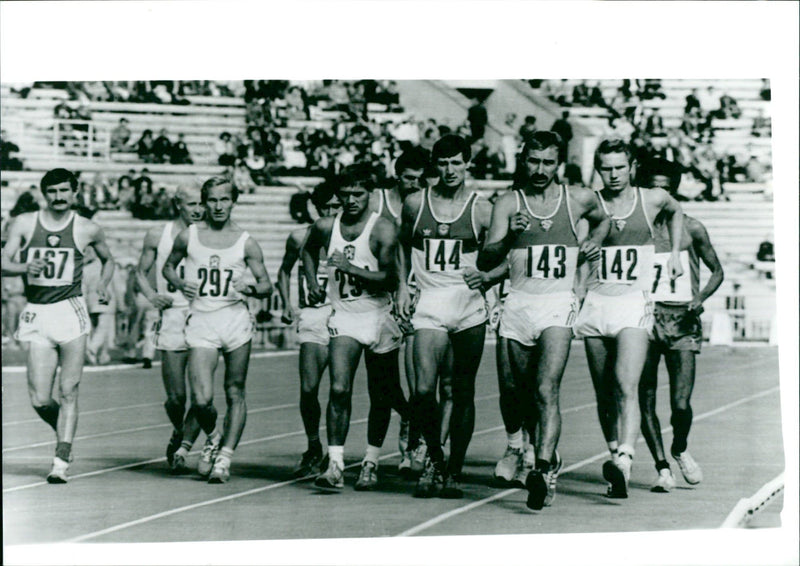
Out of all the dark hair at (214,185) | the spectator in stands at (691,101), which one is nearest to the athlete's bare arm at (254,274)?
the dark hair at (214,185)

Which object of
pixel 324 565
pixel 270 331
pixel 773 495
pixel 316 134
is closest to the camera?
pixel 324 565

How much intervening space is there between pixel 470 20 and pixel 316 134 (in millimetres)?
1621

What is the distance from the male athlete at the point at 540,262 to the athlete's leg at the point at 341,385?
0.91 m

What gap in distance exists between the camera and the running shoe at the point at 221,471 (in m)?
9.45

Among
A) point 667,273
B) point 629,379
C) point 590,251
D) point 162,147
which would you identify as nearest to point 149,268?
point 162,147

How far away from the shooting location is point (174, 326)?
985cm

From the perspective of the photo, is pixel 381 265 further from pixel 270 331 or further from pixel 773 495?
pixel 270 331

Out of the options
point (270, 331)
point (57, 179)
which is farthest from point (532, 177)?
point (270, 331)

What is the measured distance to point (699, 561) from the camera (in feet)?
29.3

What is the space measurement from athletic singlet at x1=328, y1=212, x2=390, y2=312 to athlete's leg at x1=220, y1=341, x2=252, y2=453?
669 millimetres

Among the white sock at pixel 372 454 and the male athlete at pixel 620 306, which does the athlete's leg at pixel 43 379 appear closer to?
the white sock at pixel 372 454

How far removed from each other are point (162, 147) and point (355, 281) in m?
2.20

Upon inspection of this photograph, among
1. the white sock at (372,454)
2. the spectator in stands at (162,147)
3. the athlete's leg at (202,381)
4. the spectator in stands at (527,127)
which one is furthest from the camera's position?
the spectator in stands at (162,147)

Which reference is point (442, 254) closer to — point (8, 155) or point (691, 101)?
point (691, 101)
